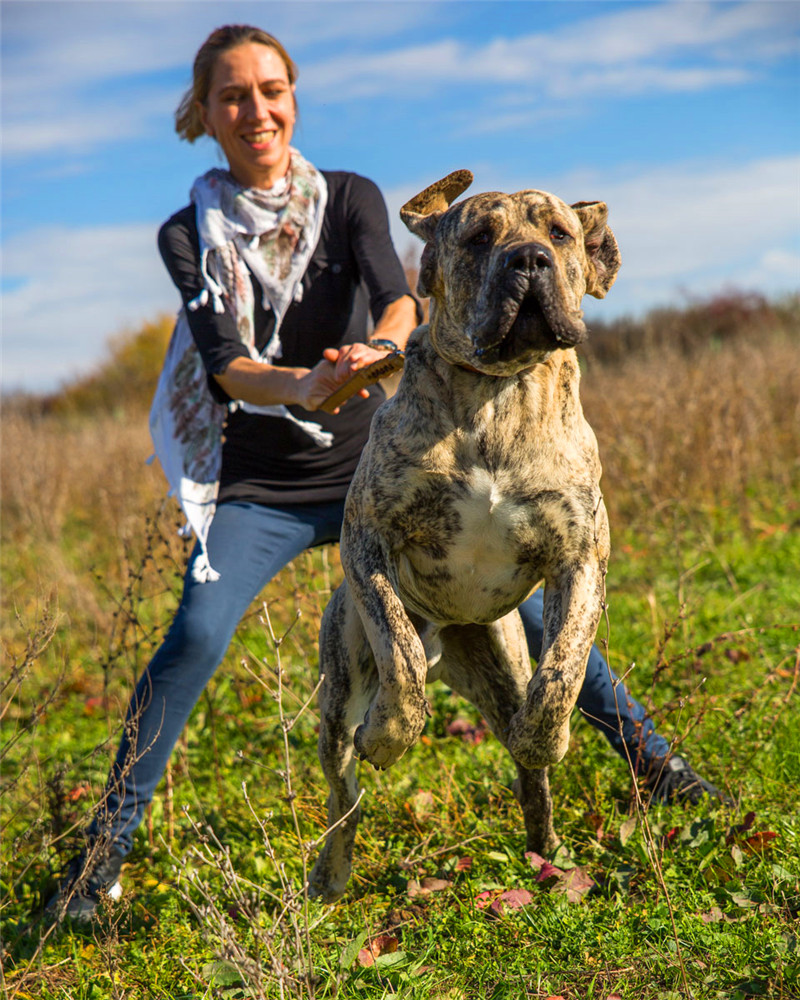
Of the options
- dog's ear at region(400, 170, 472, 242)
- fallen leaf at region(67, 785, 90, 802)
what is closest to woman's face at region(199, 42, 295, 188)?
dog's ear at region(400, 170, 472, 242)

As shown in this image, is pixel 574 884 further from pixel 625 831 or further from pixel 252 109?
pixel 252 109

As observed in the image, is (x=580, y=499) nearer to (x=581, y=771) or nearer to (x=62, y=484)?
(x=581, y=771)

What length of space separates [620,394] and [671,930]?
7566mm

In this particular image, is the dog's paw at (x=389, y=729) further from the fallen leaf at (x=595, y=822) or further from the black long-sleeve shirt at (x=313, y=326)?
the black long-sleeve shirt at (x=313, y=326)

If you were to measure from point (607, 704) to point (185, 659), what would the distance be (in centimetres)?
161

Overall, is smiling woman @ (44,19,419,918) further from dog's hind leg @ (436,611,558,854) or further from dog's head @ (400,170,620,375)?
dog's hind leg @ (436,611,558,854)

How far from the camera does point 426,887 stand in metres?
3.26

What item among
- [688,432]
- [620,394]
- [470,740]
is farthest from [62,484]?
[470,740]

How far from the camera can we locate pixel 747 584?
20.3 feet

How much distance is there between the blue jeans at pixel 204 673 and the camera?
3414mm

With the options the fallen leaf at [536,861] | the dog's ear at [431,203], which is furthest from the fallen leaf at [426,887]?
the dog's ear at [431,203]

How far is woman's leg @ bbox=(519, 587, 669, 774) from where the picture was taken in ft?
11.0

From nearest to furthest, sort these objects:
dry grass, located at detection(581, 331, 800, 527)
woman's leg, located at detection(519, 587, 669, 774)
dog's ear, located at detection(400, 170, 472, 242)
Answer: dog's ear, located at detection(400, 170, 472, 242), woman's leg, located at detection(519, 587, 669, 774), dry grass, located at detection(581, 331, 800, 527)

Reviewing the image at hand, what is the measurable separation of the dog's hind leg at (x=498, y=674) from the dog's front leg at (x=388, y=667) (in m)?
0.56
